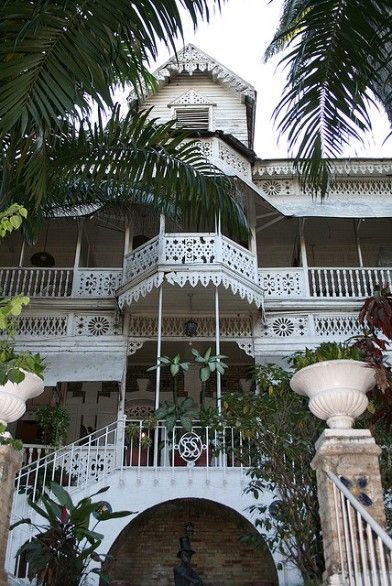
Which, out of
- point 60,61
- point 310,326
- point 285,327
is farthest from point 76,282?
point 60,61

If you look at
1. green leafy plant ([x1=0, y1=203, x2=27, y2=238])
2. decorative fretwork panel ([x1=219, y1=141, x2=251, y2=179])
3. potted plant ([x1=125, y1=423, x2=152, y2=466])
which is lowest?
green leafy plant ([x1=0, y1=203, x2=27, y2=238])

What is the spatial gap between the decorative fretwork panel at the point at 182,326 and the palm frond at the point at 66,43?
7.62 meters

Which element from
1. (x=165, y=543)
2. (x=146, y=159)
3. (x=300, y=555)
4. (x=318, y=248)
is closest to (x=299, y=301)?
(x=318, y=248)

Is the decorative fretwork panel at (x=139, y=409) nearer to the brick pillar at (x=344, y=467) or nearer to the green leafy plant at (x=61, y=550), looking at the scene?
the green leafy plant at (x=61, y=550)

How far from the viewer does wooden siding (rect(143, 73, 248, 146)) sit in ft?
49.5

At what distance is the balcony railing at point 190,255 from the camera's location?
1193cm

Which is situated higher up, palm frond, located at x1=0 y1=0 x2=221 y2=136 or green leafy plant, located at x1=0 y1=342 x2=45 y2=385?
palm frond, located at x1=0 y1=0 x2=221 y2=136

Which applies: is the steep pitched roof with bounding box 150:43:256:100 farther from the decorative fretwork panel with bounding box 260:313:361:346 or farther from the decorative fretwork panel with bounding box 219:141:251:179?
the decorative fretwork panel with bounding box 260:313:361:346

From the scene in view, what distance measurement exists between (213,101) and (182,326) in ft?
18.6

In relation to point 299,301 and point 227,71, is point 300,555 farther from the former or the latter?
point 227,71

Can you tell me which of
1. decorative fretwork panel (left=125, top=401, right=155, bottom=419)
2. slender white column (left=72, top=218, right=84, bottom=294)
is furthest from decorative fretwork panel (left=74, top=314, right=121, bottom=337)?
decorative fretwork panel (left=125, top=401, right=155, bottom=419)

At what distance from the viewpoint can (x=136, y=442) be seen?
1064 cm

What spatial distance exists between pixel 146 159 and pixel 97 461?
4.52 meters

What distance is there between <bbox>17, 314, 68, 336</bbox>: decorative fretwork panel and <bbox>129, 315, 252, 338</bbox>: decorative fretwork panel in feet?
4.39
